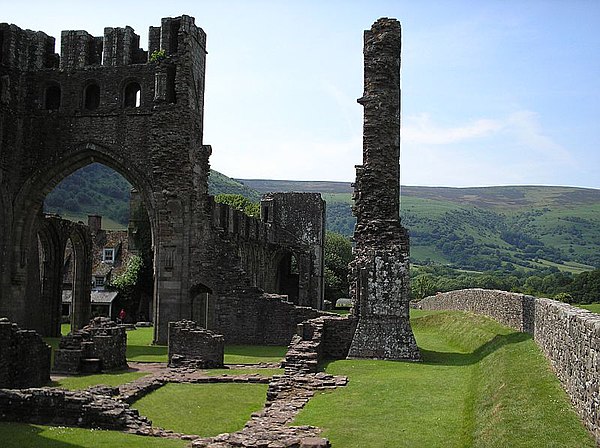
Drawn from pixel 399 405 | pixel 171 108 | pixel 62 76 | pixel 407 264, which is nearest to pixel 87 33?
pixel 62 76

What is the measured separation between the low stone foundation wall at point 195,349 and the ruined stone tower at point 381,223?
371cm

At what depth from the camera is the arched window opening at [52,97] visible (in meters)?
33.0

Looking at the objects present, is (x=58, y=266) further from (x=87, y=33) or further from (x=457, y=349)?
(x=457, y=349)

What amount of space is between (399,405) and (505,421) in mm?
3376

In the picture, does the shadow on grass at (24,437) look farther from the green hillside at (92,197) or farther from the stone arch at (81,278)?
the green hillside at (92,197)

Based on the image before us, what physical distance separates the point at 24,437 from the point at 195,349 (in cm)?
1027

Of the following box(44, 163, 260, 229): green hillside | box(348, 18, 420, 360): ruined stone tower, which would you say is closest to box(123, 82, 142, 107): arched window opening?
box(348, 18, 420, 360): ruined stone tower

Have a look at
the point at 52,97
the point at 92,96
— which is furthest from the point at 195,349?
the point at 52,97

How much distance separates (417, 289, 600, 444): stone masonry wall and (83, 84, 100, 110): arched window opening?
20449 mm

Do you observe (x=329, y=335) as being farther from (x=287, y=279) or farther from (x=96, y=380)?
(x=287, y=279)

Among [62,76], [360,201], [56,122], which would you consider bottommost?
[360,201]

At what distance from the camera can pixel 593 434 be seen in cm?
858

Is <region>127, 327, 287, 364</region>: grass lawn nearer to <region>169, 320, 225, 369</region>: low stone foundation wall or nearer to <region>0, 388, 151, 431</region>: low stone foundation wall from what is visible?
<region>169, 320, 225, 369</region>: low stone foundation wall

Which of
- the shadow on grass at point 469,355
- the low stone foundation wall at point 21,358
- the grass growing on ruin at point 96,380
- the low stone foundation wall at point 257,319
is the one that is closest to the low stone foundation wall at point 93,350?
the grass growing on ruin at point 96,380
